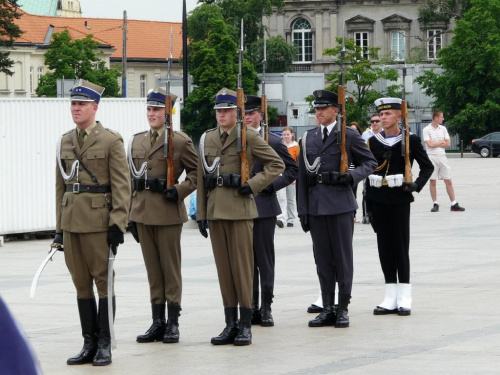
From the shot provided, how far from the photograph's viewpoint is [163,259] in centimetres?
871

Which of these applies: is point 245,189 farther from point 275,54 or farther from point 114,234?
point 275,54

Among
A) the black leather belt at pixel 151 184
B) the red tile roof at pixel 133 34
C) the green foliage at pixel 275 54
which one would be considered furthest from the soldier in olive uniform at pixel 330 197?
the red tile roof at pixel 133 34

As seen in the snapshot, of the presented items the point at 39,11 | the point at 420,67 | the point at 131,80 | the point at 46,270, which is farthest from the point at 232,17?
the point at 46,270

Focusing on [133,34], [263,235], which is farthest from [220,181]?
[133,34]

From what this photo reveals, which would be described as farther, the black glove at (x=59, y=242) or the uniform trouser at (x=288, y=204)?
the uniform trouser at (x=288, y=204)

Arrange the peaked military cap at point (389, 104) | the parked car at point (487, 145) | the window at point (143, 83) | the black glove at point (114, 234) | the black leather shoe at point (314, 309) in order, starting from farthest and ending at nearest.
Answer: the window at point (143, 83) → the parked car at point (487, 145) → the black leather shoe at point (314, 309) → the peaked military cap at point (389, 104) → the black glove at point (114, 234)

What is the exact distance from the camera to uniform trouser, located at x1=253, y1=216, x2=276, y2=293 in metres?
9.65

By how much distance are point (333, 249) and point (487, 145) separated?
185 feet

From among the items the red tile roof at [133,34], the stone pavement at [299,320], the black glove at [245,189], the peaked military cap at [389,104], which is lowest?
the stone pavement at [299,320]

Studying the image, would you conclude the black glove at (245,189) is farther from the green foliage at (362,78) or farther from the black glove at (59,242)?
the green foliage at (362,78)

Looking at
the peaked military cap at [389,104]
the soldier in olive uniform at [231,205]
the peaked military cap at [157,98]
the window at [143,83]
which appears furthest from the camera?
the window at [143,83]

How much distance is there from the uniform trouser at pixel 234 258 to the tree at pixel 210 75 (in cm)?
6533

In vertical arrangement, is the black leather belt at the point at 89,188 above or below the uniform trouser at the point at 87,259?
above

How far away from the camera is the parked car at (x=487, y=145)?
6425cm
